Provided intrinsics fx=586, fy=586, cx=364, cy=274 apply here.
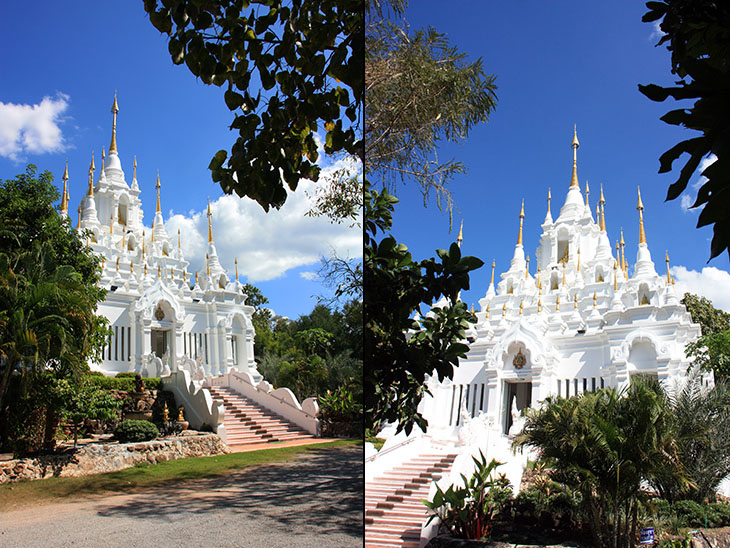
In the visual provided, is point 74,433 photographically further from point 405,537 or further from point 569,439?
point 569,439

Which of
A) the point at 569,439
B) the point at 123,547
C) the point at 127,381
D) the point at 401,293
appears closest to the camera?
the point at 569,439

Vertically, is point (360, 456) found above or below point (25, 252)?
below

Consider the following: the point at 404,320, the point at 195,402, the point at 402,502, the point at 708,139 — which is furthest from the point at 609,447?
the point at 195,402

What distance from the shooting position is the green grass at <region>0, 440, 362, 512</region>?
1988mm

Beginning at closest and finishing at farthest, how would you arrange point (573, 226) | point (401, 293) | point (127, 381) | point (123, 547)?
point (573, 226)
point (123, 547)
point (401, 293)
point (127, 381)

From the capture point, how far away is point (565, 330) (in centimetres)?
190

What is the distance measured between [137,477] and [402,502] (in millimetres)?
1065

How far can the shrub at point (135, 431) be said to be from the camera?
7.83 feet

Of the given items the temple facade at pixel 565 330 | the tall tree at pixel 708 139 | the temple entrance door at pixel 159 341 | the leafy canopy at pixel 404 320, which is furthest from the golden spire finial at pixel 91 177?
the tall tree at pixel 708 139

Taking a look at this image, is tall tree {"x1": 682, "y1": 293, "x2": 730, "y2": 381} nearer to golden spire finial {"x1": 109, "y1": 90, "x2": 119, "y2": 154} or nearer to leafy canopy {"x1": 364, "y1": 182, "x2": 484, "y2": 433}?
leafy canopy {"x1": 364, "y1": 182, "x2": 484, "y2": 433}

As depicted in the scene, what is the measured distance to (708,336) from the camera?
1583 millimetres

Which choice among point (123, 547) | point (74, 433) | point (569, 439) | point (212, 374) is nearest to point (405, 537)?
point (569, 439)

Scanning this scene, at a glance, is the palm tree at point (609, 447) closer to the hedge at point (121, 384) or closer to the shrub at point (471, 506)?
the shrub at point (471, 506)

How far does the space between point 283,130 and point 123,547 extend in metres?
1.50
